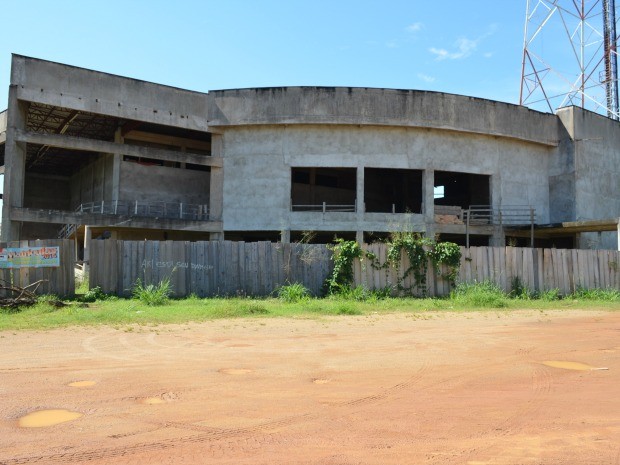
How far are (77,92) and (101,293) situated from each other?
50.5 feet

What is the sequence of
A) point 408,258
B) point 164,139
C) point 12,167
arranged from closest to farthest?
point 408,258 → point 12,167 → point 164,139

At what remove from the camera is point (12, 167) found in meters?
27.4

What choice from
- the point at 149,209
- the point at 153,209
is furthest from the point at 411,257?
the point at 153,209

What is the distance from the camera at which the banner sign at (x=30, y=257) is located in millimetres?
15898

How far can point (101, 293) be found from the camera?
16.9 m

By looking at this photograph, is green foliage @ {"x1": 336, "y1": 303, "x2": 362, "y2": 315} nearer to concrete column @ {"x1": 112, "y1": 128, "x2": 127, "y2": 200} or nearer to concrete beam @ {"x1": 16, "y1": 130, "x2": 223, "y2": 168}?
concrete beam @ {"x1": 16, "y1": 130, "x2": 223, "y2": 168}

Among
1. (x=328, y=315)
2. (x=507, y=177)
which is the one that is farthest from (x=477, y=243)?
(x=328, y=315)

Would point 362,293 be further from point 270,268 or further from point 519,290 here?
point 519,290

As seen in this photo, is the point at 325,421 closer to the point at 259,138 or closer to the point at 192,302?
the point at 192,302

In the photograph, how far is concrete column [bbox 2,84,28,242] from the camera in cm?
2677

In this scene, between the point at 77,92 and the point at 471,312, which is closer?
the point at 471,312

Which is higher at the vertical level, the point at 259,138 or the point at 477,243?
the point at 259,138

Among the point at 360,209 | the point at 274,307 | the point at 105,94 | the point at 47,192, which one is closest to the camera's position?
the point at 274,307

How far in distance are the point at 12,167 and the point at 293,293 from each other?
18.9 metres
